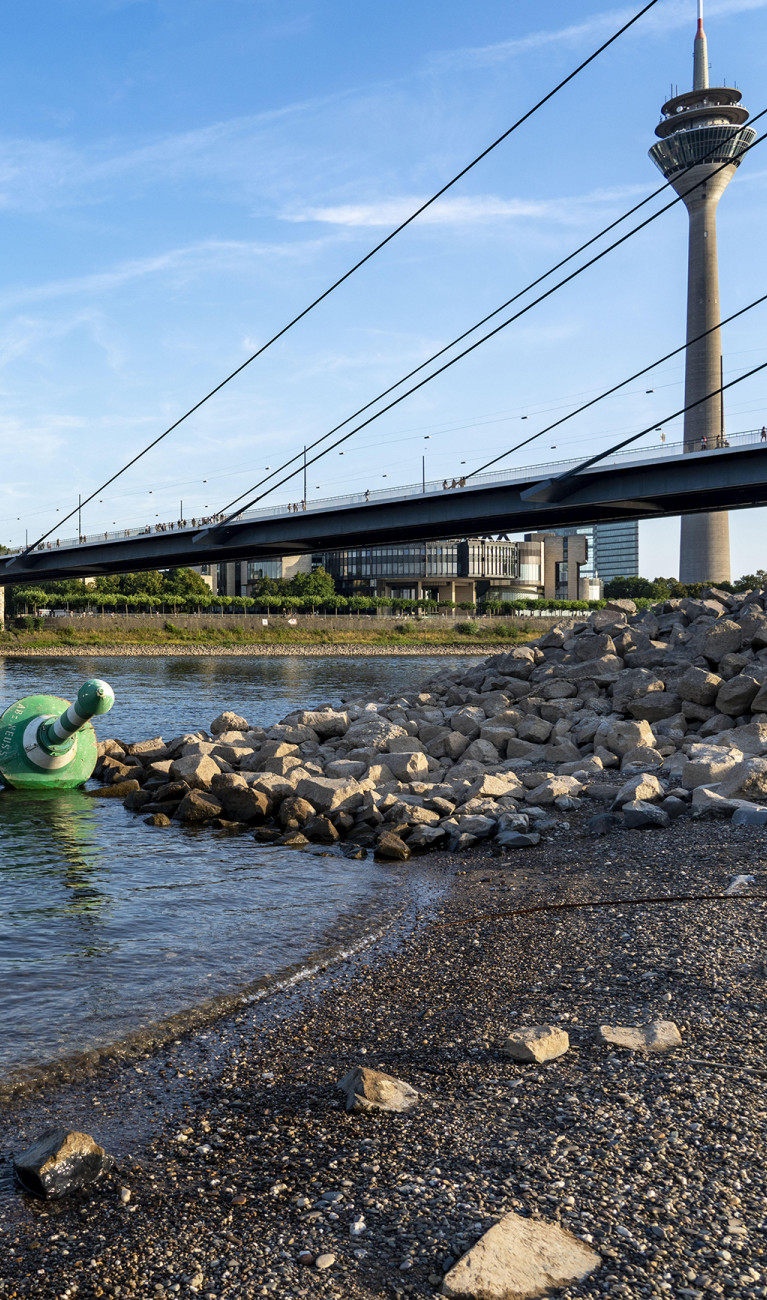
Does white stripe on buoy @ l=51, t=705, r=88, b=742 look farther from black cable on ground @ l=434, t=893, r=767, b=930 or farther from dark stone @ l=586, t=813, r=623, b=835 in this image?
black cable on ground @ l=434, t=893, r=767, b=930

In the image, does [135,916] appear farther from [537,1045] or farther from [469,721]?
[469,721]

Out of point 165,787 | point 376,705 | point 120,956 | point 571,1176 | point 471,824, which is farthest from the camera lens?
point 376,705

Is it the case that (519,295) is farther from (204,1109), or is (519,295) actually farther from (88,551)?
(88,551)

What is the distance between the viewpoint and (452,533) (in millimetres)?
Result: 42969

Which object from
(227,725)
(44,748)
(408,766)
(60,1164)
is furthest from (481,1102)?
(227,725)

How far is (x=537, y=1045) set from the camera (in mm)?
5293

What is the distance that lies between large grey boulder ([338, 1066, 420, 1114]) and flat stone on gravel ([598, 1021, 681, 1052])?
120 cm

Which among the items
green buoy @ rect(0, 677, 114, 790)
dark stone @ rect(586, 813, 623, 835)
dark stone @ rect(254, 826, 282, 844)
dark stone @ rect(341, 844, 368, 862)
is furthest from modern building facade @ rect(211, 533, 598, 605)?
dark stone @ rect(586, 813, 623, 835)

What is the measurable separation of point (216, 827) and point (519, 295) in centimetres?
1780

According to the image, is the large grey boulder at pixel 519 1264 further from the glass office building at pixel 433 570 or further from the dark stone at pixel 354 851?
the glass office building at pixel 433 570

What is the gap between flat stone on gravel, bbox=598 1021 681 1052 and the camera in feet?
17.3

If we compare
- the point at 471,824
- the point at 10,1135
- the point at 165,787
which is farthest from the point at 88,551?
the point at 10,1135

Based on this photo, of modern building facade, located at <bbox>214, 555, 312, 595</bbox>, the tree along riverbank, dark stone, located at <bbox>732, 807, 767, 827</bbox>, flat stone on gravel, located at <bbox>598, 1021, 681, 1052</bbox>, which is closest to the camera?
flat stone on gravel, located at <bbox>598, 1021, 681, 1052</bbox>

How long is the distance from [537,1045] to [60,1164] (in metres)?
2.51
